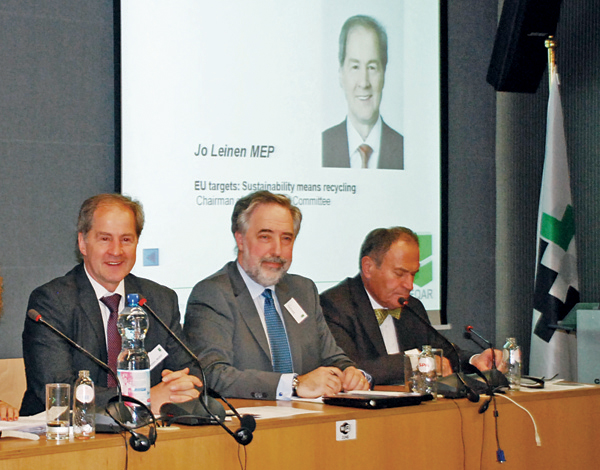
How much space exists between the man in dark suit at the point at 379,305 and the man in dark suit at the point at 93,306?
848mm

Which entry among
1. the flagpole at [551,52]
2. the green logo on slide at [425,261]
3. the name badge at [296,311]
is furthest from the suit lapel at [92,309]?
the flagpole at [551,52]

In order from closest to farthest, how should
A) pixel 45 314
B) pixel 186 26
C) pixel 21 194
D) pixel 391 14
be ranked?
pixel 45 314, pixel 21 194, pixel 186 26, pixel 391 14

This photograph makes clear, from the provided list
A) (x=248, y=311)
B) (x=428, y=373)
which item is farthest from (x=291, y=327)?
(x=428, y=373)

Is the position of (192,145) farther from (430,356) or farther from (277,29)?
(430,356)

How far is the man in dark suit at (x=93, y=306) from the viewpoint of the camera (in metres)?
2.52

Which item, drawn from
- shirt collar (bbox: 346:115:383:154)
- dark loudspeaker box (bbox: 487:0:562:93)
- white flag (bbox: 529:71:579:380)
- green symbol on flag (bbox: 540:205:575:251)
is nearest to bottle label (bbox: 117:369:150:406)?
shirt collar (bbox: 346:115:383:154)

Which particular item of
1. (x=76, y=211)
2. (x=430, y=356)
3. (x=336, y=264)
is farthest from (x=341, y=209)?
(x=430, y=356)

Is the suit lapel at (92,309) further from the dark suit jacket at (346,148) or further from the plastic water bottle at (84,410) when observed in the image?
the dark suit jacket at (346,148)

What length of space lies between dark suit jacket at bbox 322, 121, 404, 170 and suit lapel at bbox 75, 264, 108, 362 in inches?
75.6

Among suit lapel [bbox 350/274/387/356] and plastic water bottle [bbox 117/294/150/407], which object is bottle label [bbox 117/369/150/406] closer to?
plastic water bottle [bbox 117/294/150/407]

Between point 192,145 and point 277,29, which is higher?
point 277,29

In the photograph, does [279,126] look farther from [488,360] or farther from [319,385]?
[319,385]

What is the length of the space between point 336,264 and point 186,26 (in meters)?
1.51

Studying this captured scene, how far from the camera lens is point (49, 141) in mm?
3746
